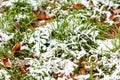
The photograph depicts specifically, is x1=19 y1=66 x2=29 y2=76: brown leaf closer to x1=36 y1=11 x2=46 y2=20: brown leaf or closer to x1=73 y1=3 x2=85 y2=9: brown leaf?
x1=36 y1=11 x2=46 y2=20: brown leaf

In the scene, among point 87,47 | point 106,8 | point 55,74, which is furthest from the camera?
point 106,8

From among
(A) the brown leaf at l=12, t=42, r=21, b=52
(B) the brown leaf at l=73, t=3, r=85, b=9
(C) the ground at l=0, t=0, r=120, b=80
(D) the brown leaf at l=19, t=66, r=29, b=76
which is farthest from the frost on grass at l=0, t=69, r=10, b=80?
(B) the brown leaf at l=73, t=3, r=85, b=9

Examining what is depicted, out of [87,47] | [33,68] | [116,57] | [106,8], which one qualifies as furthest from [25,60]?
[106,8]

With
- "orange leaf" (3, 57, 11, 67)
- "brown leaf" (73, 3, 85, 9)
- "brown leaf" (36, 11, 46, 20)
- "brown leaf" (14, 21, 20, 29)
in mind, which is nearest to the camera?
"orange leaf" (3, 57, 11, 67)

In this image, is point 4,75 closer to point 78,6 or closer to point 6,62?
point 6,62

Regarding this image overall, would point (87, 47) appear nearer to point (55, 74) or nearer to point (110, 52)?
point (110, 52)

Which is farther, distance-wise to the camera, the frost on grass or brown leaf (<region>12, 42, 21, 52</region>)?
brown leaf (<region>12, 42, 21, 52</region>)

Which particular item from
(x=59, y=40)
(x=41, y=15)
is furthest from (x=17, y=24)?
(x=59, y=40)

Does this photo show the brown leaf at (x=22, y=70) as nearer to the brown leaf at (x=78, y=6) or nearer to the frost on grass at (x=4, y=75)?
the frost on grass at (x=4, y=75)

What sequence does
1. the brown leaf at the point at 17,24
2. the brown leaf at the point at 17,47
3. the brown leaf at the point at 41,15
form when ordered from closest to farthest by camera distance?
the brown leaf at the point at 17,47 → the brown leaf at the point at 17,24 → the brown leaf at the point at 41,15

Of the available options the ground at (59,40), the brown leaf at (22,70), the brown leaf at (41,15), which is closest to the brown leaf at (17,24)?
the ground at (59,40)

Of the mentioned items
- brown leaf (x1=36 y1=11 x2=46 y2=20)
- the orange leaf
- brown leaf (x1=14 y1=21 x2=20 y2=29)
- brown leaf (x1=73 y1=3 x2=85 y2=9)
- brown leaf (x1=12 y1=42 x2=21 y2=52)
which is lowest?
the orange leaf
